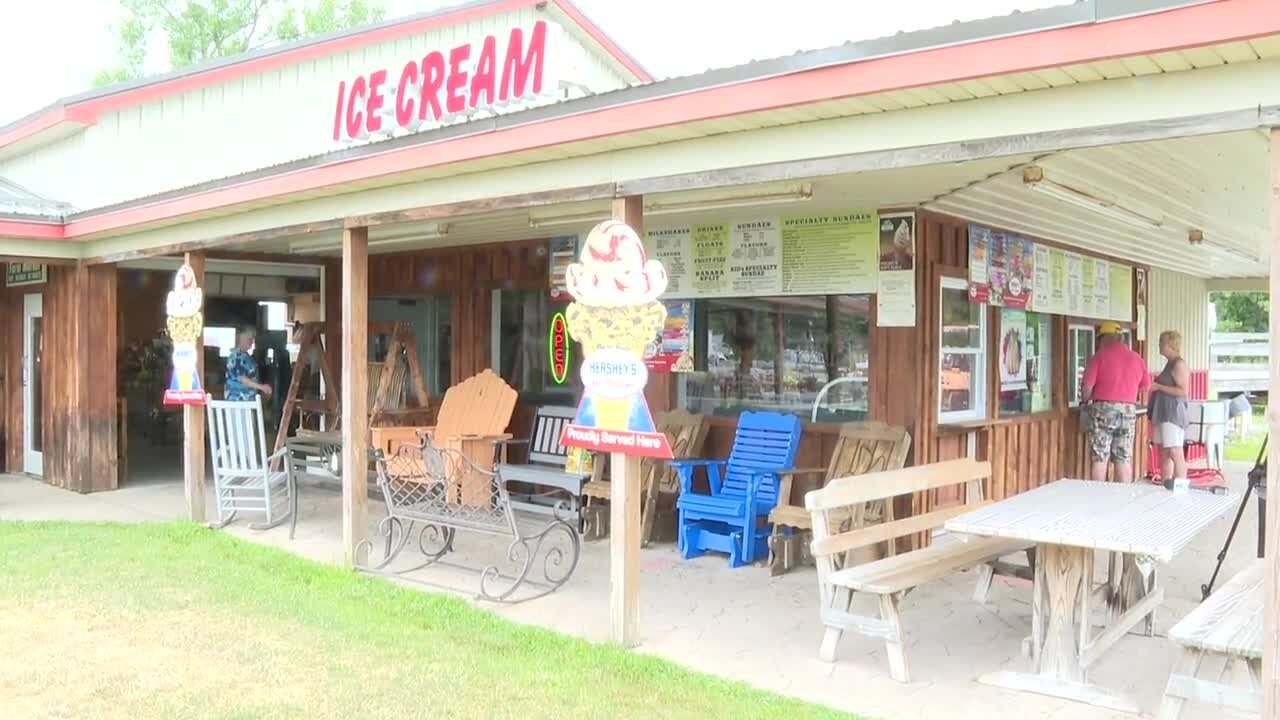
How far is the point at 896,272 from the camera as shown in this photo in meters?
6.84

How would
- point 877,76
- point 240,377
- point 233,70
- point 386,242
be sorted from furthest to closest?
point 233,70 < point 240,377 < point 386,242 < point 877,76

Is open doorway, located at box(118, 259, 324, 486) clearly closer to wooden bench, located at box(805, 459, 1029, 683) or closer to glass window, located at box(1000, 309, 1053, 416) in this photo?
glass window, located at box(1000, 309, 1053, 416)

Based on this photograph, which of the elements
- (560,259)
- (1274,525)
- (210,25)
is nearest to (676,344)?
(560,259)

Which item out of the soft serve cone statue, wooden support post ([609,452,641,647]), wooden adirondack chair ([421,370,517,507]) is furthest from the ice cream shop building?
wooden support post ([609,452,641,647])

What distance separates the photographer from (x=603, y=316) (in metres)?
5.00

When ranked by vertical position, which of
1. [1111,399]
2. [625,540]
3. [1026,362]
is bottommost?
[625,540]

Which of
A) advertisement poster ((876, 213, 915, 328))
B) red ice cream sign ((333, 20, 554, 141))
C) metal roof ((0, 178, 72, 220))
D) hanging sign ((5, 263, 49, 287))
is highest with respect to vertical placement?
red ice cream sign ((333, 20, 554, 141))

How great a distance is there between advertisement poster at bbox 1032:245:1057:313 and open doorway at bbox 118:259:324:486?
25.3 feet

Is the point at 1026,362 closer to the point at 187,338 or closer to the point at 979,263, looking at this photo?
the point at 979,263

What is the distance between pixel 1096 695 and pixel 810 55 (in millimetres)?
2905

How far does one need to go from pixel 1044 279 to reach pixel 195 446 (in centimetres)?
719

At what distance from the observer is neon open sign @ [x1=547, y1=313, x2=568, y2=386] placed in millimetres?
9156

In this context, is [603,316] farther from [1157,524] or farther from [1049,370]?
[1049,370]

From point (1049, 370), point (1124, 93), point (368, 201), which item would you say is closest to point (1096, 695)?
point (1124, 93)
